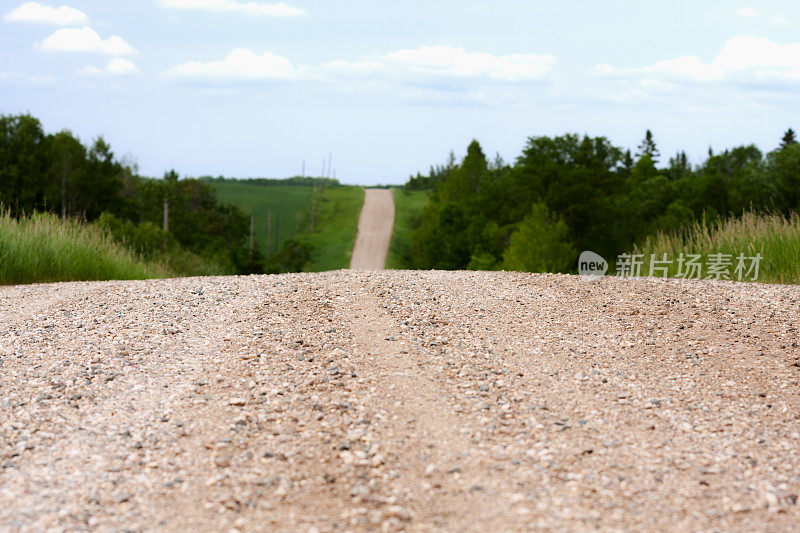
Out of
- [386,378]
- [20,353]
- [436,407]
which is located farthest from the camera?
[20,353]

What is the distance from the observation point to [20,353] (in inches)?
248

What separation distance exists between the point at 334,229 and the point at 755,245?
179 feet

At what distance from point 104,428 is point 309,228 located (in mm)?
61601

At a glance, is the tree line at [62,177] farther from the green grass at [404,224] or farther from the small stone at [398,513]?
the small stone at [398,513]

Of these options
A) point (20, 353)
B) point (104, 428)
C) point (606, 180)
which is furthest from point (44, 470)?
point (606, 180)

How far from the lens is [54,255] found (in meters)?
12.5

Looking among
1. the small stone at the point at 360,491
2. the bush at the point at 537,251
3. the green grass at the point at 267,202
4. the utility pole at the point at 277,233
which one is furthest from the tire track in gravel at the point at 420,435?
the green grass at the point at 267,202

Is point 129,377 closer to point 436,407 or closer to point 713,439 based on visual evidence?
point 436,407

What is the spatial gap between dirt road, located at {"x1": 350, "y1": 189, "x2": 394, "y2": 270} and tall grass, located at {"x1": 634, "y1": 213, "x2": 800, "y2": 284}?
33.9 metres

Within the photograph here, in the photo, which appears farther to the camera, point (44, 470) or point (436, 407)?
point (436, 407)

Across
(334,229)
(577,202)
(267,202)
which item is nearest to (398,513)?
(577,202)

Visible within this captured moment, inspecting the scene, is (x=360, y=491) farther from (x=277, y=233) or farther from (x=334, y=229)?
(x=277, y=233)

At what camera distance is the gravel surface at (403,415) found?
3.46m

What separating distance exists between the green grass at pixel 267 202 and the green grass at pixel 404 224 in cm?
1060
